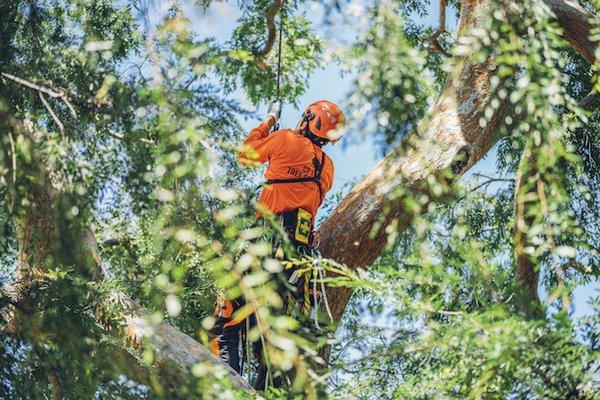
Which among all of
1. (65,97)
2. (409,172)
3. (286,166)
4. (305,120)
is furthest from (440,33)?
(65,97)

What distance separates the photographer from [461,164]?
209 inches

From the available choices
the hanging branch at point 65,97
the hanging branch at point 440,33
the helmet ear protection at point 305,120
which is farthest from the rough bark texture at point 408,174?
the hanging branch at point 440,33

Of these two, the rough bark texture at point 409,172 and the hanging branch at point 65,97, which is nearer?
the hanging branch at point 65,97

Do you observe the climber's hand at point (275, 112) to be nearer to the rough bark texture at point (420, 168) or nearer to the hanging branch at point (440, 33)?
the rough bark texture at point (420, 168)

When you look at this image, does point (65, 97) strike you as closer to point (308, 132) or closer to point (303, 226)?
point (303, 226)

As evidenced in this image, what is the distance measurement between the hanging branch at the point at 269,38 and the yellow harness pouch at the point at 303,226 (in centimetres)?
177

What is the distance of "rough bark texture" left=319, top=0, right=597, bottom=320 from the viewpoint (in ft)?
17.0

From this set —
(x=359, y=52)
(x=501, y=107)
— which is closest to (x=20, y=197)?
(x=359, y=52)

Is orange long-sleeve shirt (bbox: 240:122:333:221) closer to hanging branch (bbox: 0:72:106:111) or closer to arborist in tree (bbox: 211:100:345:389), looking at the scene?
arborist in tree (bbox: 211:100:345:389)

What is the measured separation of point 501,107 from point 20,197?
3.34m

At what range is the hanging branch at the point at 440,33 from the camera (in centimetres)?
788

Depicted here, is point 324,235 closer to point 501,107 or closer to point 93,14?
point 501,107

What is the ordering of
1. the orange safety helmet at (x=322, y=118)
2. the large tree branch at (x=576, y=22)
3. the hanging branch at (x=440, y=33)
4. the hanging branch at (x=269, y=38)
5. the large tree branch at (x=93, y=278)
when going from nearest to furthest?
the large tree branch at (x=93, y=278), the orange safety helmet at (x=322, y=118), the large tree branch at (x=576, y=22), the hanging branch at (x=269, y=38), the hanging branch at (x=440, y=33)

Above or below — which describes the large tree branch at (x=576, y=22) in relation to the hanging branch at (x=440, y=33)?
below
